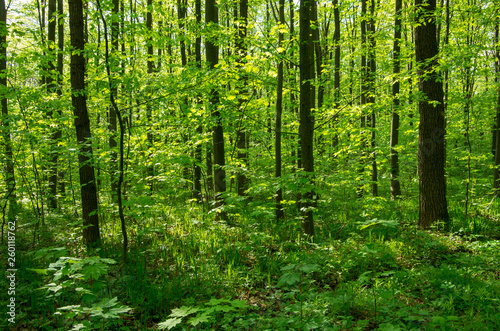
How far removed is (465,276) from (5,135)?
348 inches

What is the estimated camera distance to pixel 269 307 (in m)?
3.47

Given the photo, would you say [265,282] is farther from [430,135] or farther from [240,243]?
[430,135]

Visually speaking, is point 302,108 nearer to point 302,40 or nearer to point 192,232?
point 302,40

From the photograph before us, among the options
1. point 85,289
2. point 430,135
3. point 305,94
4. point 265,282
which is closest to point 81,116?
point 85,289

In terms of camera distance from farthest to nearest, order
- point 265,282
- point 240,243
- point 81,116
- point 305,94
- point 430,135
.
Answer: point 430,135 → point 81,116 → point 240,243 → point 305,94 → point 265,282

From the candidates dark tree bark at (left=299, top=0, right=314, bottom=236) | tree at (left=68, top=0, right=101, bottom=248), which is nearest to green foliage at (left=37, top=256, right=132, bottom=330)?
tree at (left=68, top=0, right=101, bottom=248)

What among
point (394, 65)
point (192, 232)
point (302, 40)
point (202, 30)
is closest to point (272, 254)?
point (192, 232)

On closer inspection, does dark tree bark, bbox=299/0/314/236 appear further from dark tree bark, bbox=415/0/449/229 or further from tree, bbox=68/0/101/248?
tree, bbox=68/0/101/248

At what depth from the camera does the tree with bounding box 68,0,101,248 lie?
5.03m

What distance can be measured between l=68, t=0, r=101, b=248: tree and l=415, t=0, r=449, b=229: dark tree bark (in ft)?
21.7

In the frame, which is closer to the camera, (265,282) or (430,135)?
(265,282)

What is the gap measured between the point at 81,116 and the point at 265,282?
4.42 meters

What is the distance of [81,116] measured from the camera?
5.25 m

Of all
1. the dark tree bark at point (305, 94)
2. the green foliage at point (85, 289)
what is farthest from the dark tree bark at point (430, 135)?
the green foliage at point (85, 289)
